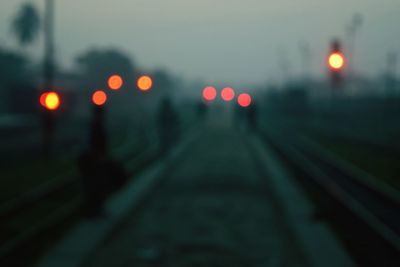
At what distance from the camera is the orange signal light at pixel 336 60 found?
13015 mm

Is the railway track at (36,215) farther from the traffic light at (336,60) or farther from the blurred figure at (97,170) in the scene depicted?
the traffic light at (336,60)

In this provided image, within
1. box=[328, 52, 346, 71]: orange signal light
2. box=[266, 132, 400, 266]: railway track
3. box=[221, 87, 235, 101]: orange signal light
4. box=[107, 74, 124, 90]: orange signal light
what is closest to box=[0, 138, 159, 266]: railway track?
box=[107, 74, 124, 90]: orange signal light

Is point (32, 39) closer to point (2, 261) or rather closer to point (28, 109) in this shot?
point (28, 109)

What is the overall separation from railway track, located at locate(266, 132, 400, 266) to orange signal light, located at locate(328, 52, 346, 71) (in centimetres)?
287

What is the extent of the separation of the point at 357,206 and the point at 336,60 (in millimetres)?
3014

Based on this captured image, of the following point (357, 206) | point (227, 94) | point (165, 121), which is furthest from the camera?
point (227, 94)

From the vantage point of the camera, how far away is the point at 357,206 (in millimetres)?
13008

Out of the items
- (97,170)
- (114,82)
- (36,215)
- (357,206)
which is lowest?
(36,215)

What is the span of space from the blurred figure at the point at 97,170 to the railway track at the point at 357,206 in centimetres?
395

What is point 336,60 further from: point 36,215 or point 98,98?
point 36,215

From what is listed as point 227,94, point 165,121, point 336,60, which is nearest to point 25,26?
point 227,94

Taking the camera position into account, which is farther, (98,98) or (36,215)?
(98,98)

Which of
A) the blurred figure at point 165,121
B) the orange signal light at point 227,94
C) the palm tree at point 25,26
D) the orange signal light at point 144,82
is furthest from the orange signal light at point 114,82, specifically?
the palm tree at point 25,26

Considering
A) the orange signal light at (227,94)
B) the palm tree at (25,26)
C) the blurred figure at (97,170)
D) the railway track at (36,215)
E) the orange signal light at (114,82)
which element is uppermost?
the palm tree at (25,26)
